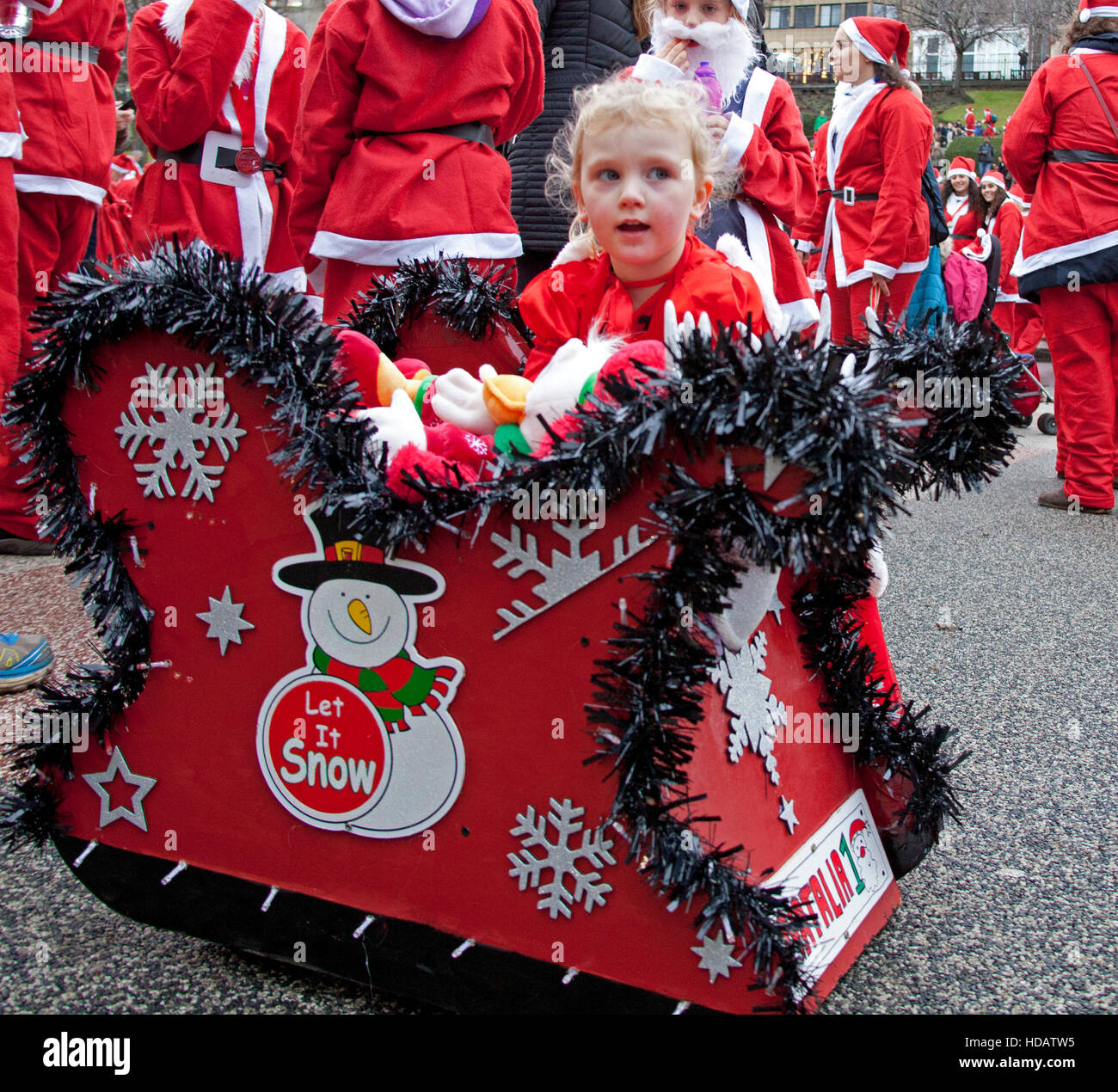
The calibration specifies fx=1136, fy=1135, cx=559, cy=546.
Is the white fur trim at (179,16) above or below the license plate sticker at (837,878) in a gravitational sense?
above

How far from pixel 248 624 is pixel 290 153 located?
261 cm

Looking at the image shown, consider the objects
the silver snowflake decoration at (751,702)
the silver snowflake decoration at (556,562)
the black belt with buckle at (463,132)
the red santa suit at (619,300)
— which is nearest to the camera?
the silver snowflake decoration at (556,562)

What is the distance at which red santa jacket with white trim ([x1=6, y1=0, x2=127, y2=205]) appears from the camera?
3461 millimetres

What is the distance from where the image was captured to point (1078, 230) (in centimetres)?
456

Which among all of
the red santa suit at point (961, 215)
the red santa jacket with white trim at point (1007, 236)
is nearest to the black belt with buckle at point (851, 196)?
the red santa suit at point (961, 215)

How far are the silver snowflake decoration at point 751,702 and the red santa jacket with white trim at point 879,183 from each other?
12.7 feet

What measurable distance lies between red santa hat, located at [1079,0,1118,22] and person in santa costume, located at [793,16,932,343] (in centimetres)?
70

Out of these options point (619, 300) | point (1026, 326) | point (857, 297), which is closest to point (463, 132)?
point (619, 300)

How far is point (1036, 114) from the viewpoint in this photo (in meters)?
4.67

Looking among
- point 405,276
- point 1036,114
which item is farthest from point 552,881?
point 1036,114

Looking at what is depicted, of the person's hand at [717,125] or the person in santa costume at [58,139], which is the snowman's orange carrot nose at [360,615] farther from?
the person in santa costume at [58,139]

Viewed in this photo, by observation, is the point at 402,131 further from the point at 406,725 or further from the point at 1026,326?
the point at 1026,326

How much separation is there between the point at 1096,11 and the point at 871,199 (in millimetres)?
1132

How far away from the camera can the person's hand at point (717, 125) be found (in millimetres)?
2710
